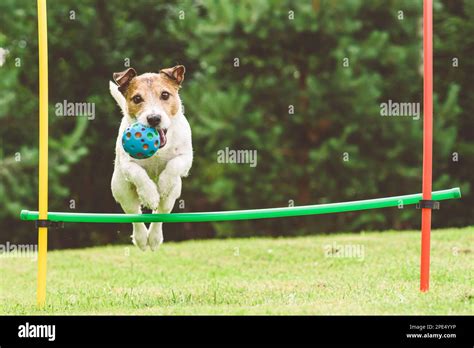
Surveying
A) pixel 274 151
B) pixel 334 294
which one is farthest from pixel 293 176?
pixel 334 294

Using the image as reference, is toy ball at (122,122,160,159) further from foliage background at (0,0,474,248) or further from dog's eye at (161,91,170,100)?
foliage background at (0,0,474,248)

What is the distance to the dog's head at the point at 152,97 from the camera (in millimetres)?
5328

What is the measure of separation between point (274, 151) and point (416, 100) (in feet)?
9.04

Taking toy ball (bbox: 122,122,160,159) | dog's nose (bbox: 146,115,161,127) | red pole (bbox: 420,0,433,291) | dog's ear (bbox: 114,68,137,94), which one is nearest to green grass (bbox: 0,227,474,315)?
red pole (bbox: 420,0,433,291)

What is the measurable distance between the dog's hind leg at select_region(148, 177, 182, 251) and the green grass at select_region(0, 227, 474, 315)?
0.52 m

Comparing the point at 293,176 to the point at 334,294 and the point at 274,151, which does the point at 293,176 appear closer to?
the point at 274,151

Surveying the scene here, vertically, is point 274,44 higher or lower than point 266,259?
higher

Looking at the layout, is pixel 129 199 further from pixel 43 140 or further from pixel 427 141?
pixel 427 141

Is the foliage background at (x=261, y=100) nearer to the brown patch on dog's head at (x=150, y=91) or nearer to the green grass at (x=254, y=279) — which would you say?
the green grass at (x=254, y=279)

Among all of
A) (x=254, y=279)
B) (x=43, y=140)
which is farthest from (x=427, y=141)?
(x=43, y=140)

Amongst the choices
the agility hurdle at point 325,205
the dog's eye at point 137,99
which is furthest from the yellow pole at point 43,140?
the dog's eye at point 137,99

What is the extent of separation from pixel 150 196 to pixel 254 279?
7.68 ft

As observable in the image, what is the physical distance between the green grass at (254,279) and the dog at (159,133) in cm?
91

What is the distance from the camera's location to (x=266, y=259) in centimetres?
865
